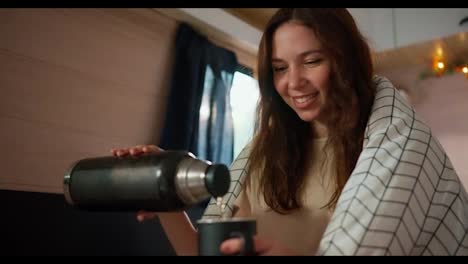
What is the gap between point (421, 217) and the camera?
61 cm

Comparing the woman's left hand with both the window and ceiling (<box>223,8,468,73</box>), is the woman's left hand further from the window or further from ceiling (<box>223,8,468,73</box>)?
ceiling (<box>223,8,468,73</box>)

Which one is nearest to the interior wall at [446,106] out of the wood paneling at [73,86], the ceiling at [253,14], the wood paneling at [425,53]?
the wood paneling at [425,53]

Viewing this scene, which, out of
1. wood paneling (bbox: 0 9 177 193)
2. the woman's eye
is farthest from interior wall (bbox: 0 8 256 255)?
the woman's eye

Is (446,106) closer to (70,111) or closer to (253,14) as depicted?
(253,14)

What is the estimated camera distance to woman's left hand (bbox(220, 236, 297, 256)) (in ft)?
1.60

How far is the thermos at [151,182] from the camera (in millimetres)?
603

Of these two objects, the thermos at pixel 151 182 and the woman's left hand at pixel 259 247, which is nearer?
the woman's left hand at pixel 259 247

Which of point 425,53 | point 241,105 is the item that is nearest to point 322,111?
point 241,105

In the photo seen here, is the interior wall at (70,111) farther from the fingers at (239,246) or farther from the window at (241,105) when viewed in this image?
the fingers at (239,246)

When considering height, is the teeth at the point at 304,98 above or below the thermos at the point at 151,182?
above

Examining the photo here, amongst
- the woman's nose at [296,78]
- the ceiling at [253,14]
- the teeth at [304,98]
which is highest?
the ceiling at [253,14]

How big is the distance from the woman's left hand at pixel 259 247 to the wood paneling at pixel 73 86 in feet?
3.24
